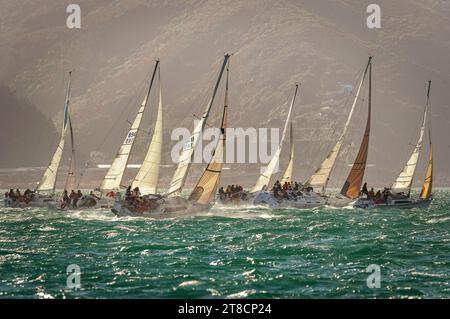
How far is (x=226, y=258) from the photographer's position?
30.7 metres

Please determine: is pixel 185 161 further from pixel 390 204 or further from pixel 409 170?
pixel 409 170

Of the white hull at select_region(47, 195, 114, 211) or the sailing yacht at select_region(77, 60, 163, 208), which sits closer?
the sailing yacht at select_region(77, 60, 163, 208)

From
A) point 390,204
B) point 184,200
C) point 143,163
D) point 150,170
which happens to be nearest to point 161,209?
point 184,200

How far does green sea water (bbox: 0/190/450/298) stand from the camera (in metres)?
23.9

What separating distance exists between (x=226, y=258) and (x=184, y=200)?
2382cm

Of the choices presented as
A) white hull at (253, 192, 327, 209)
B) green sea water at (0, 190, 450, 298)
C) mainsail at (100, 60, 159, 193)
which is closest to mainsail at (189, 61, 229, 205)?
green sea water at (0, 190, 450, 298)

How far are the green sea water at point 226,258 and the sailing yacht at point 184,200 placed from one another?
10.2ft

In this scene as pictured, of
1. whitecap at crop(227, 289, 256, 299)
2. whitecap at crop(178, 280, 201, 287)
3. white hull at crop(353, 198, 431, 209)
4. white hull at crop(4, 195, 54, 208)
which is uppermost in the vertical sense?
white hull at crop(353, 198, 431, 209)

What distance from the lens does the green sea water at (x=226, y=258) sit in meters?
23.9

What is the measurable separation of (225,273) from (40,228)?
2363 cm

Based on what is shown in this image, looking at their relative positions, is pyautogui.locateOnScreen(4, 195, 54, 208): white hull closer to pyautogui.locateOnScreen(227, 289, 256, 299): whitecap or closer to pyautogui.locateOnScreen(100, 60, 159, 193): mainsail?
pyautogui.locateOnScreen(100, 60, 159, 193): mainsail

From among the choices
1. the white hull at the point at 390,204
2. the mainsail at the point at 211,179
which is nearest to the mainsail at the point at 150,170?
the mainsail at the point at 211,179

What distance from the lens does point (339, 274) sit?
87.2 ft

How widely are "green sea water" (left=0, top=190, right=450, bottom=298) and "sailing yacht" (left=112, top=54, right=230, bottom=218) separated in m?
3.12
